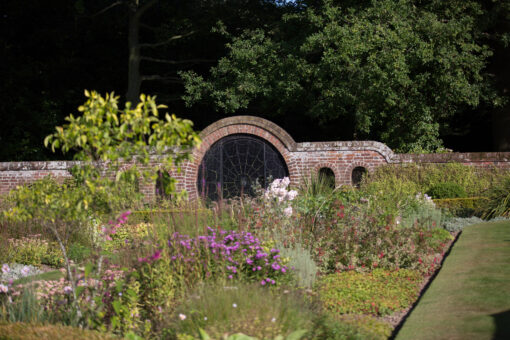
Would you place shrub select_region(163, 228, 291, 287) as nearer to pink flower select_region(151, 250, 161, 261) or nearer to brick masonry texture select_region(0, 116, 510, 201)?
pink flower select_region(151, 250, 161, 261)

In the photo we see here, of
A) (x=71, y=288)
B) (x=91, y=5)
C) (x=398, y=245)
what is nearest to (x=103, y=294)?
(x=71, y=288)

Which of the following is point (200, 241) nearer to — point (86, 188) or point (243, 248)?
point (243, 248)

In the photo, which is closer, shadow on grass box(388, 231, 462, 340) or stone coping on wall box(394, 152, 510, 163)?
shadow on grass box(388, 231, 462, 340)

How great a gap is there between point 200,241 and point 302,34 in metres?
13.9

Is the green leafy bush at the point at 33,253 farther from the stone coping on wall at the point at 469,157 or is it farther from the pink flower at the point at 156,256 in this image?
the stone coping on wall at the point at 469,157

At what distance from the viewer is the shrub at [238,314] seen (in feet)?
12.8

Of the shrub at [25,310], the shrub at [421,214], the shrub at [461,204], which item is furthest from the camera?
the shrub at [461,204]

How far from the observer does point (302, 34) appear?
18203 mm

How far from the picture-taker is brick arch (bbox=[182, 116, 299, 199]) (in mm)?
14570

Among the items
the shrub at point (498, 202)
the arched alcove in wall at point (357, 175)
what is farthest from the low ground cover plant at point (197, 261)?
the arched alcove in wall at point (357, 175)

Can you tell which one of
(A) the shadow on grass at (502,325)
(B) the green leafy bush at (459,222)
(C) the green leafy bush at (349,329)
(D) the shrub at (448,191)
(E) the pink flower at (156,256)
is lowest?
(C) the green leafy bush at (349,329)

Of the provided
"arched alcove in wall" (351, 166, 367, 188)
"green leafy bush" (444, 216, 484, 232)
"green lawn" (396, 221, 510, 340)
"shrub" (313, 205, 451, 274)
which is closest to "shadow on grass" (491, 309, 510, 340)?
"green lawn" (396, 221, 510, 340)

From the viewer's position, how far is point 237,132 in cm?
1463

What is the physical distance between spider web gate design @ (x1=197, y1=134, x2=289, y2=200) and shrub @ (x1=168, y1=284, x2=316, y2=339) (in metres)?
10.2
